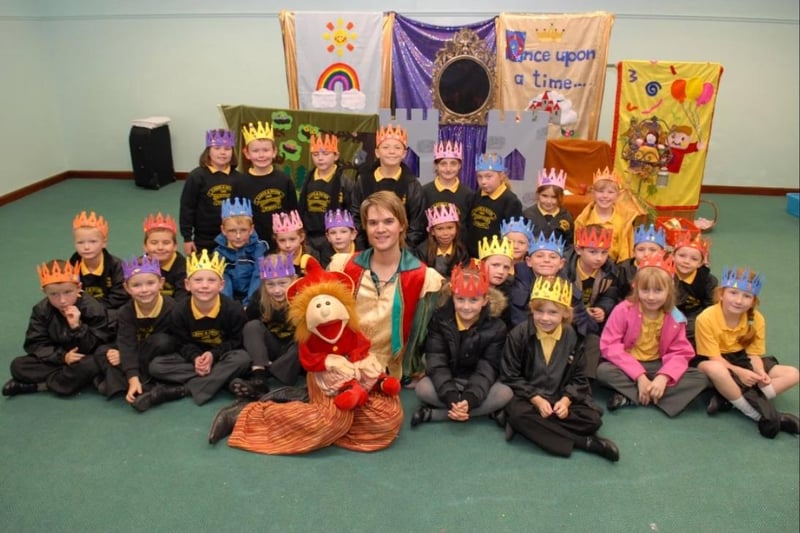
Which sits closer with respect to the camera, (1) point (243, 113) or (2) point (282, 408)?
(2) point (282, 408)

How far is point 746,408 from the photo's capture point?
3148 mm

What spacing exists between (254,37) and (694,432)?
680 centimetres

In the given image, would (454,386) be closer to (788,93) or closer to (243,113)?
(243,113)

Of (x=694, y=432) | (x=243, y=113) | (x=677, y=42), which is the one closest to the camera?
(x=694, y=432)

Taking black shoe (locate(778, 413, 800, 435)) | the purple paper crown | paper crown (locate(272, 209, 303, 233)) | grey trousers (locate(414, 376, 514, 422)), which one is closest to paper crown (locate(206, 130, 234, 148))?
paper crown (locate(272, 209, 303, 233))

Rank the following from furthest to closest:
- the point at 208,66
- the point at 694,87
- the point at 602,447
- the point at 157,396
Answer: the point at 208,66 < the point at 694,87 < the point at 157,396 < the point at 602,447

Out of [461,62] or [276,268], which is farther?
[461,62]

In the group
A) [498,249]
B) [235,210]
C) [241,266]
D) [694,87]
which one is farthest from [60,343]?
[694,87]

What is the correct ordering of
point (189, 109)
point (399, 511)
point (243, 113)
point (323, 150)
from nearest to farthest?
point (399, 511)
point (323, 150)
point (243, 113)
point (189, 109)

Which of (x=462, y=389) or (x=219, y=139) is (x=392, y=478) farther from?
(x=219, y=139)

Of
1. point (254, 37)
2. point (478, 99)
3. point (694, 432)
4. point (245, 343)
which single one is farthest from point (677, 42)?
point (245, 343)

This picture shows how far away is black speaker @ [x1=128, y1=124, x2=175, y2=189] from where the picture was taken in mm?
7562

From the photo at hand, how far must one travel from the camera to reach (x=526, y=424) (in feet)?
9.54

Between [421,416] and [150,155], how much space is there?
607 centimetres
